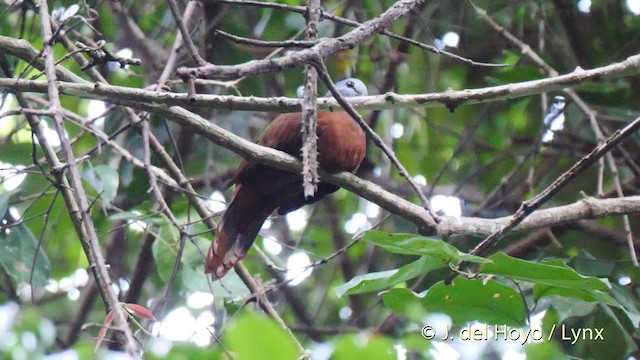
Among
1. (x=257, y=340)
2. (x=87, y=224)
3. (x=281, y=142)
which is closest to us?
(x=257, y=340)

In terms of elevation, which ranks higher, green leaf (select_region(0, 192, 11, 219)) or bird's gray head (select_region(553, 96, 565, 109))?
bird's gray head (select_region(553, 96, 565, 109))

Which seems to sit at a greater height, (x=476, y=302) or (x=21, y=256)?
(x=21, y=256)

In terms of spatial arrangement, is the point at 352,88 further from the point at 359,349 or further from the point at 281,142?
the point at 359,349

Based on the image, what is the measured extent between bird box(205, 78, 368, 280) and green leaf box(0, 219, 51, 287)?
1.92 ft

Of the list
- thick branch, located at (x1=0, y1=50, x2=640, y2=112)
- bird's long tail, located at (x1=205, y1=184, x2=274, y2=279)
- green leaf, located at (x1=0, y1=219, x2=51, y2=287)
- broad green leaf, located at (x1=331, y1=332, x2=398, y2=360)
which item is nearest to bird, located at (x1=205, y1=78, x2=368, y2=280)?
bird's long tail, located at (x1=205, y1=184, x2=274, y2=279)

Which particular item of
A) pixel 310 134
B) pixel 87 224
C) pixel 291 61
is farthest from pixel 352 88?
pixel 87 224

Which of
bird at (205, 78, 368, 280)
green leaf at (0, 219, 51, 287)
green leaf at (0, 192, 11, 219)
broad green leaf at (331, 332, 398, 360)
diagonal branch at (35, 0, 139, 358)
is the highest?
bird at (205, 78, 368, 280)

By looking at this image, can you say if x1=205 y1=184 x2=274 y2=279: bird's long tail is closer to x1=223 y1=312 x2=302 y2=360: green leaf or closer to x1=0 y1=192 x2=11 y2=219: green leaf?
x1=0 y1=192 x2=11 y2=219: green leaf

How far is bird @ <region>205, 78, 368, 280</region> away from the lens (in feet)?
11.1

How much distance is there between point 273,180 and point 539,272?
1513 millimetres

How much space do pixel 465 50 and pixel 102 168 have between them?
6.61 feet

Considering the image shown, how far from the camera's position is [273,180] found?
351 centimetres

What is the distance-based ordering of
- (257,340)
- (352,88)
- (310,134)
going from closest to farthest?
(257,340) < (310,134) < (352,88)

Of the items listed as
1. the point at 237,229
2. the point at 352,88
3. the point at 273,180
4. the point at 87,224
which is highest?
the point at 352,88
